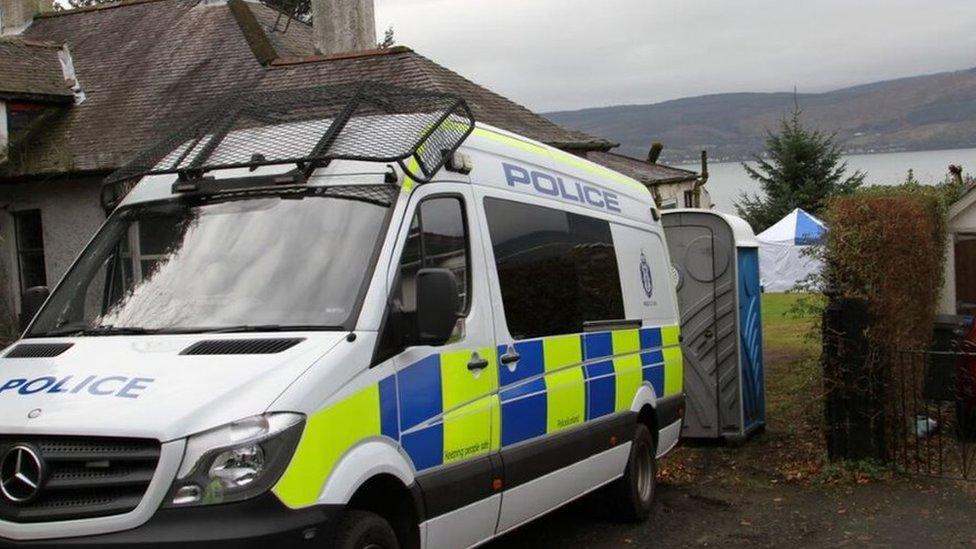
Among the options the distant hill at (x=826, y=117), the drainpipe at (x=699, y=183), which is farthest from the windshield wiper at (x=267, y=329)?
the distant hill at (x=826, y=117)

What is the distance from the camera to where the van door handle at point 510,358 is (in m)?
5.90

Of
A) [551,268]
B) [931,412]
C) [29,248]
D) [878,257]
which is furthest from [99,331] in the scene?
[29,248]

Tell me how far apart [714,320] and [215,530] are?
24.6 feet

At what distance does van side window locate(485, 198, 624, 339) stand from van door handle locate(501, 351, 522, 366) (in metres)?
0.12

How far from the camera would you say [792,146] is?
4078 cm

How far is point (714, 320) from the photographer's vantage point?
426 inches

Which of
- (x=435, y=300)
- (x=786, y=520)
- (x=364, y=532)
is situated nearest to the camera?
(x=364, y=532)

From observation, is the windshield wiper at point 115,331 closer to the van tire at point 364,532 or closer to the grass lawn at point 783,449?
the van tire at point 364,532

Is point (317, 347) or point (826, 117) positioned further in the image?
point (826, 117)

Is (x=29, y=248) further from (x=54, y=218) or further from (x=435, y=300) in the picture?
→ (x=435, y=300)

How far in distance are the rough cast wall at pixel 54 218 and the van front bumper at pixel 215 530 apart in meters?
14.3

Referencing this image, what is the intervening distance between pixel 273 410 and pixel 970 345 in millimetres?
7853

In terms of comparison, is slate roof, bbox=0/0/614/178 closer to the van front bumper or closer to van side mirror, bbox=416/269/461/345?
van side mirror, bbox=416/269/461/345

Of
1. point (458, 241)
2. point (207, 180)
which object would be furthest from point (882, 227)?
point (207, 180)
